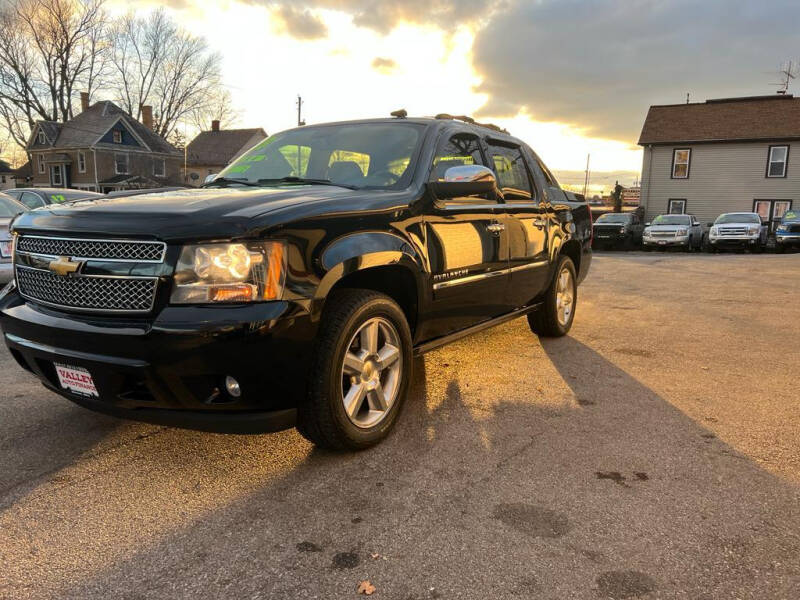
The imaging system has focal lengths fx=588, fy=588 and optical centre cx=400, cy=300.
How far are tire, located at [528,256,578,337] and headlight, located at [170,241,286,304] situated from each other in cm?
350

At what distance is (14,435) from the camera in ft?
→ 10.7

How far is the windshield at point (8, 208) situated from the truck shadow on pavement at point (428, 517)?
5970mm

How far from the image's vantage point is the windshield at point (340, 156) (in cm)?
359

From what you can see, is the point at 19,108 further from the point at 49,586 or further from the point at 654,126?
the point at 49,586

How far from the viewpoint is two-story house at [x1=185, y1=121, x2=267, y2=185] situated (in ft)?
177

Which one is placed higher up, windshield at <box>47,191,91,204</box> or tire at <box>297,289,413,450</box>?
windshield at <box>47,191,91,204</box>

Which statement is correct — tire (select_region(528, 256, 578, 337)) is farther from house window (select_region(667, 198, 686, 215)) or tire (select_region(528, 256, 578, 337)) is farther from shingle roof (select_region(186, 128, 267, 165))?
shingle roof (select_region(186, 128, 267, 165))

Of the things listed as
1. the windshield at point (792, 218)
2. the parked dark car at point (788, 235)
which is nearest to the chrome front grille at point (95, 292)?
the parked dark car at point (788, 235)

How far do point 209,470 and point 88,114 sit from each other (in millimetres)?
52294

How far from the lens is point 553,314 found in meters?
5.57

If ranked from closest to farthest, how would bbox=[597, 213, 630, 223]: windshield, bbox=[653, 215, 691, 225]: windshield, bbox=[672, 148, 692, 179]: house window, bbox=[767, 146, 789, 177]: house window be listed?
bbox=[653, 215, 691, 225]: windshield < bbox=[597, 213, 630, 223]: windshield < bbox=[767, 146, 789, 177]: house window < bbox=[672, 148, 692, 179]: house window

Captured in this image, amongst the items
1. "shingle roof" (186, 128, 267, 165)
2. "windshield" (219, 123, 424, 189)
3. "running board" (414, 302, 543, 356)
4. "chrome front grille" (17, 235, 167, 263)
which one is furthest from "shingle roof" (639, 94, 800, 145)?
"shingle roof" (186, 128, 267, 165)

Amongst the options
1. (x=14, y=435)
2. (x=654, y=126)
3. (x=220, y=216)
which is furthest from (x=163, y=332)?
(x=654, y=126)

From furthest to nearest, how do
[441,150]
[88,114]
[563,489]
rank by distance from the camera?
[88,114]
[441,150]
[563,489]
